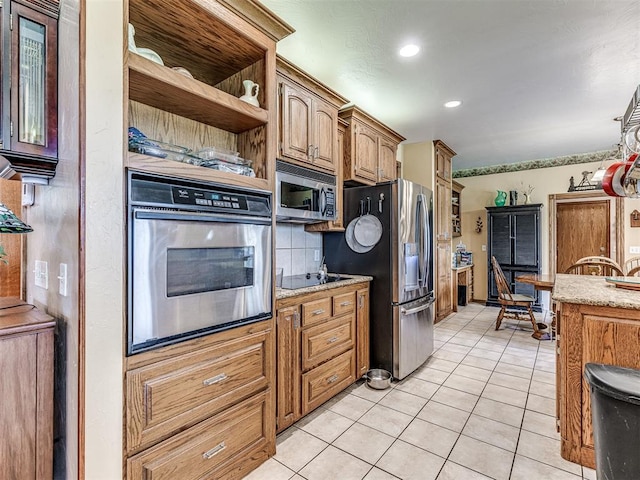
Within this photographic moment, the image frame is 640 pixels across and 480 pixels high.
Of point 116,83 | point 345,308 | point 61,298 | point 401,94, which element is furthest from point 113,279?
point 401,94

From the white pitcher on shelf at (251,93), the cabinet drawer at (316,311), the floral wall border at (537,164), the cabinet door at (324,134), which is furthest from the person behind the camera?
the floral wall border at (537,164)

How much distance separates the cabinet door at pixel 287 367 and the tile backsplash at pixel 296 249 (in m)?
0.78

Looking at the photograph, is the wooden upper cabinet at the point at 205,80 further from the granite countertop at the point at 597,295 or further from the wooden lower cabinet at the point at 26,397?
the granite countertop at the point at 597,295

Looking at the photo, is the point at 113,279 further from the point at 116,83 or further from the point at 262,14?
the point at 262,14

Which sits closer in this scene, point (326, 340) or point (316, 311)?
point (316, 311)

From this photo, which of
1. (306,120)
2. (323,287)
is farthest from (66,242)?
(306,120)

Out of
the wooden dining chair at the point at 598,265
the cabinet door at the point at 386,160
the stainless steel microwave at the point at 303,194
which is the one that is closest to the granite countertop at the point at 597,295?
the wooden dining chair at the point at 598,265

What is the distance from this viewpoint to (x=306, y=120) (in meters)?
2.47

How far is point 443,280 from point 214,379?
4.03 metres

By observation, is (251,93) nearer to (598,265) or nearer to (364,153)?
(364,153)

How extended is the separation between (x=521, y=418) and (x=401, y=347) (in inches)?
36.8

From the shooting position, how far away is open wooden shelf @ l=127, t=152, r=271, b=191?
4.20 feet

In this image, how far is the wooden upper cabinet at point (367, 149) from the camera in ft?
9.91

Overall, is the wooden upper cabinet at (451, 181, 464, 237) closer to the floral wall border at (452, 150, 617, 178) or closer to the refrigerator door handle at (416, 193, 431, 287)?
the floral wall border at (452, 150, 617, 178)
